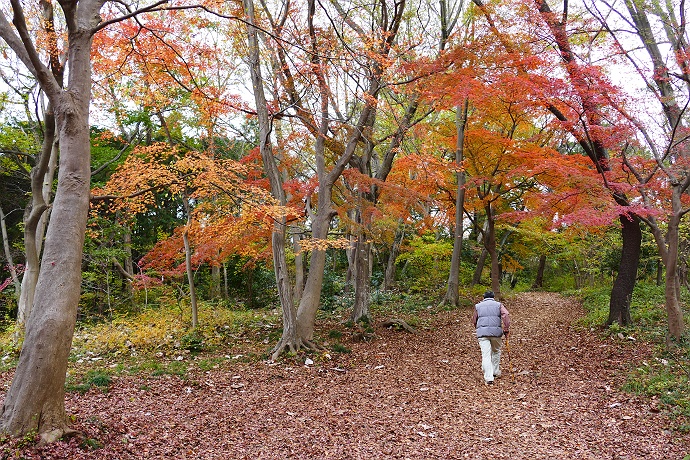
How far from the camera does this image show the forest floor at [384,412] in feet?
16.2

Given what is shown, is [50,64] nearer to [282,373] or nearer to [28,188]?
[282,373]

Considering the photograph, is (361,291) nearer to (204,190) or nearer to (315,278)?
(315,278)

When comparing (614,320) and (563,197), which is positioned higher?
(563,197)

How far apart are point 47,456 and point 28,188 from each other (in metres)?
18.2

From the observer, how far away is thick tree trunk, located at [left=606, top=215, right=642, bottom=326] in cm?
1063

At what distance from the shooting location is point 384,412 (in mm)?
6422

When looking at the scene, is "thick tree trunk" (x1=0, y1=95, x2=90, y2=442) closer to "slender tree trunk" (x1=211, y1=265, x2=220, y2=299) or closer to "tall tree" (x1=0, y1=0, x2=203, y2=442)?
"tall tree" (x1=0, y1=0, x2=203, y2=442)

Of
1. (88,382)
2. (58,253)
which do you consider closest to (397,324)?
(88,382)

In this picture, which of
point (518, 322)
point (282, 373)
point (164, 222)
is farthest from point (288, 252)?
point (282, 373)

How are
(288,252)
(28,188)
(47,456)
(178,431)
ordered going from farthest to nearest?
(288,252), (28,188), (178,431), (47,456)

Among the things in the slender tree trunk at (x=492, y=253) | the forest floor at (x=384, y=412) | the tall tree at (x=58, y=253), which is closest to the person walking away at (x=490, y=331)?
the forest floor at (x=384, y=412)

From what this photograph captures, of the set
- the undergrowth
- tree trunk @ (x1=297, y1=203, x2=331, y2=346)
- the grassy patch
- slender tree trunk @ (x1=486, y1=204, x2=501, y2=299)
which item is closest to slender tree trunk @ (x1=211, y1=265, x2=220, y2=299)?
tree trunk @ (x1=297, y1=203, x2=331, y2=346)

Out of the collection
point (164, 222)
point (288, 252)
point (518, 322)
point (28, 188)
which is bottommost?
point (518, 322)

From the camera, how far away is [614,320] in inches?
424
